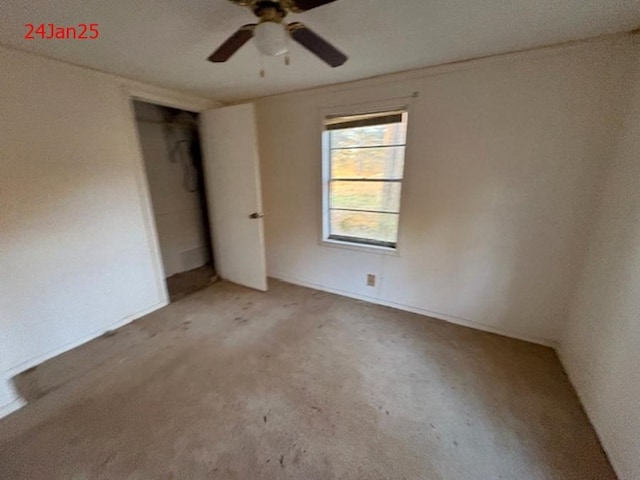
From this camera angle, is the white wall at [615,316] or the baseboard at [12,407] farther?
the baseboard at [12,407]

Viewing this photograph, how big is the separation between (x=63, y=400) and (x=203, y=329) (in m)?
0.89

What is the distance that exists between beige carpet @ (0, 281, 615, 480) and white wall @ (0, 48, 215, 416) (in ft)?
0.83

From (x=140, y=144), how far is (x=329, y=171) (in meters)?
1.76

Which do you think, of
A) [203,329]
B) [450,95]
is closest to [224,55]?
[450,95]

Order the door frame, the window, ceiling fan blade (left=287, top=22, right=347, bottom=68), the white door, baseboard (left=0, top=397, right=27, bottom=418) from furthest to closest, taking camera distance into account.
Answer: the white door → the window → the door frame → baseboard (left=0, top=397, right=27, bottom=418) → ceiling fan blade (left=287, top=22, right=347, bottom=68)

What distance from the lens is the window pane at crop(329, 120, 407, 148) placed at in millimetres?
2268

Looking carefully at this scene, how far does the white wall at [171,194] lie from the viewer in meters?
3.14

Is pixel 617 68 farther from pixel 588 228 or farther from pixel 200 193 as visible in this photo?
pixel 200 193

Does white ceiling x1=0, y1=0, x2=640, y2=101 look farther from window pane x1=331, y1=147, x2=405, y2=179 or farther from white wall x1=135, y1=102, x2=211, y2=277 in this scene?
white wall x1=135, y1=102, x2=211, y2=277

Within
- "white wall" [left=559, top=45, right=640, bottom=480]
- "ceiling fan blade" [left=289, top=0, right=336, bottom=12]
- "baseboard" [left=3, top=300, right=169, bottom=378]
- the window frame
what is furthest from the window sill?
"ceiling fan blade" [left=289, top=0, right=336, bottom=12]

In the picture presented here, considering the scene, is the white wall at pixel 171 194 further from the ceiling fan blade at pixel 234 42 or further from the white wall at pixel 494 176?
the ceiling fan blade at pixel 234 42

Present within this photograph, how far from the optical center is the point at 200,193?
368cm

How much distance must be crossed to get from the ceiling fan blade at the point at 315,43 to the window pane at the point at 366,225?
143 centimetres

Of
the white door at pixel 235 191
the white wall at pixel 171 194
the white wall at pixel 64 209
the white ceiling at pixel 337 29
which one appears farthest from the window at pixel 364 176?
the white wall at pixel 171 194
